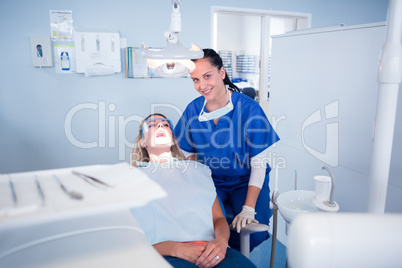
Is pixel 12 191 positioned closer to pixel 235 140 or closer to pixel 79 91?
pixel 235 140

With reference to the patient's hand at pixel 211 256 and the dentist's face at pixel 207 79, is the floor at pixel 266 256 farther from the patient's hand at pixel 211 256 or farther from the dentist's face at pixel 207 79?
the dentist's face at pixel 207 79

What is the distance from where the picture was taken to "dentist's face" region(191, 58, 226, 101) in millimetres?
1587

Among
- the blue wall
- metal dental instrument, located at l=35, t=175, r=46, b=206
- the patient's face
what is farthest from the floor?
metal dental instrument, located at l=35, t=175, r=46, b=206

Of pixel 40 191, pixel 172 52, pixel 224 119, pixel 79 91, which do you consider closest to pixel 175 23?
pixel 172 52

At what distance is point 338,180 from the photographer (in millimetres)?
1684

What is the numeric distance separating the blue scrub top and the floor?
67 cm

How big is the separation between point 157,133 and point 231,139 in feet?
1.27

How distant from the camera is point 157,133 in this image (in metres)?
1.56

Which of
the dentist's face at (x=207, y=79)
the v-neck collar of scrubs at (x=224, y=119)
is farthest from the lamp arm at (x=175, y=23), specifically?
the v-neck collar of scrubs at (x=224, y=119)

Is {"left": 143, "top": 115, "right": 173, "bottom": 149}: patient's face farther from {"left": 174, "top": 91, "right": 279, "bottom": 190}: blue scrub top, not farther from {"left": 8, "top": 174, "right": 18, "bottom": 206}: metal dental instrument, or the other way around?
{"left": 8, "top": 174, "right": 18, "bottom": 206}: metal dental instrument

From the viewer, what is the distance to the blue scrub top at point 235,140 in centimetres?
159

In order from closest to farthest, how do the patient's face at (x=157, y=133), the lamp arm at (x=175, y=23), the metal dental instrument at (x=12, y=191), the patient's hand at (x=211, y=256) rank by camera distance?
the metal dental instrument at (x=12, y=191), the lamp arm at (x=175, y=23), the patient's hand at (x=211, y=256), the patient's face at (x=157, y=133)

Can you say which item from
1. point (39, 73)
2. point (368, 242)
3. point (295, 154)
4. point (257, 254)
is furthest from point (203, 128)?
point (39, 73)

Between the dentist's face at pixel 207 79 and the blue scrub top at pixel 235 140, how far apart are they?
11cm
